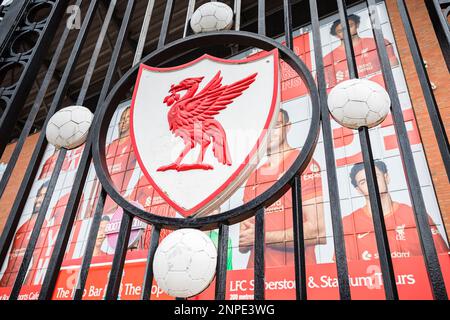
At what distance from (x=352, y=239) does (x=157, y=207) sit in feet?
9.66

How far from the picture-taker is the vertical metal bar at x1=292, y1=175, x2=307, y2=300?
26.6 inches

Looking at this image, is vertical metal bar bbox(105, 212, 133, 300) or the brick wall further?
the brick wall

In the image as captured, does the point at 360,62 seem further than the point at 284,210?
Yes

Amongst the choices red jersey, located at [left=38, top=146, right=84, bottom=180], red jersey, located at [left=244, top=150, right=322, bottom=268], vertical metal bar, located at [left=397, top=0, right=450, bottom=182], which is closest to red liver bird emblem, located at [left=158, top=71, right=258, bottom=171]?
vertical metal bar, located at [left=397, top=0, right=450, bottom=182]

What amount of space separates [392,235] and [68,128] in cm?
329

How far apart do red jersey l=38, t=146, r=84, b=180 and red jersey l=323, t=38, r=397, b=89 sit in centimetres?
476

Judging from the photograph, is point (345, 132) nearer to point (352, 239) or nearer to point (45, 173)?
point (352, 239)

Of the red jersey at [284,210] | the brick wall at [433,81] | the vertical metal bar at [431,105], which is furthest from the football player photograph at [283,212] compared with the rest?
the vertical metal bar at [431,105]

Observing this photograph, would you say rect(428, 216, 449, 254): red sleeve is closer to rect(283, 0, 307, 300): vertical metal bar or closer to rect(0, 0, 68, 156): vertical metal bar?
rect(283, 0, 307, 300): vertical metal bar

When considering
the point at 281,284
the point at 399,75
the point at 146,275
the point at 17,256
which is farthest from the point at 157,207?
the point at 146,275

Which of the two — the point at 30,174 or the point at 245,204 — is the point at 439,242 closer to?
the point at 245,204

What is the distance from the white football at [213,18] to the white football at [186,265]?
0.82m

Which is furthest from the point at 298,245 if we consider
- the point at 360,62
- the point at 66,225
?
the point at 360,62

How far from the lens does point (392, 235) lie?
3.21 meters
